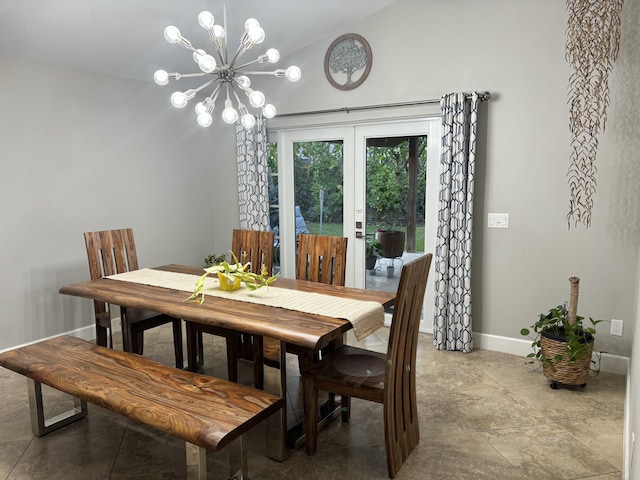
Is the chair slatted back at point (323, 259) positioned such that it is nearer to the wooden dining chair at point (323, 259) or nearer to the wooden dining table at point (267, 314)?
the wooden dining chair at point (323, 259)

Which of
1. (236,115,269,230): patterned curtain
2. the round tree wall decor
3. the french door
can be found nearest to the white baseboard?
the french door

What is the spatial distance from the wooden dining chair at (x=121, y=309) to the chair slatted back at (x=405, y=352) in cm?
166

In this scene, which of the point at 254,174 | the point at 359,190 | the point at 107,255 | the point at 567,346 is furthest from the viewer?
the point at 254,174

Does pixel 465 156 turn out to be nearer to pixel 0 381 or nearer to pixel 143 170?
pixel 143 170

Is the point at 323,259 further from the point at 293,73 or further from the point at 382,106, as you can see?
the point at 382,106

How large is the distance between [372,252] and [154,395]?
9.21ft

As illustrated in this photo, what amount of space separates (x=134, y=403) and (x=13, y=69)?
9.68 ft

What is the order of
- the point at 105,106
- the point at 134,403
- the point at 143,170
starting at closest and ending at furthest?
the point at 134,403, the point at 105,106, the point at 143,170

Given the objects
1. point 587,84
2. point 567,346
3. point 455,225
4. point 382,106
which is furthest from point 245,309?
point 587,84

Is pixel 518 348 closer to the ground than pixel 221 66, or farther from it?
closer to the ground

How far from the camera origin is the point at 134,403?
1978 millimetres

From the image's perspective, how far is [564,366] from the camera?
312 cm

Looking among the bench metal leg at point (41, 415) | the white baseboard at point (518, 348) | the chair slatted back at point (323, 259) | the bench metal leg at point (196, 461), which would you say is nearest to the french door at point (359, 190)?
the white baseboard at point (518, 348)

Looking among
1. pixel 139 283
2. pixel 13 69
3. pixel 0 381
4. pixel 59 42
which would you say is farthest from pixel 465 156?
pixel 0 381
